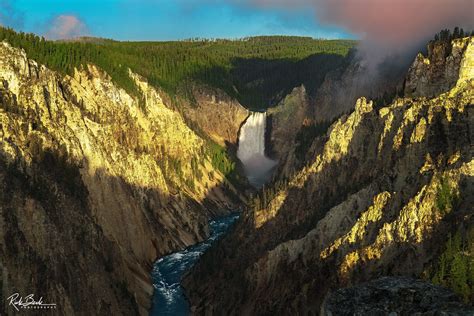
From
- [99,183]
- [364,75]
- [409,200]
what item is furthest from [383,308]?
[364,75]

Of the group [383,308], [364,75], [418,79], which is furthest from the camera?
[364,75]

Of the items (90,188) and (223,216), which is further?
Answer: (223,216)

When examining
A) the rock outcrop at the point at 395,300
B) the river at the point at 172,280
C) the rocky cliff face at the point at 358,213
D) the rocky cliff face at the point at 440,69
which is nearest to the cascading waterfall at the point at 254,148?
the river at the point at 172,280

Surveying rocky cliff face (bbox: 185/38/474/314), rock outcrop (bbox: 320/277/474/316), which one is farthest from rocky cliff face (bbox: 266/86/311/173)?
rock outcrop (bbox: 320/277/474/316)

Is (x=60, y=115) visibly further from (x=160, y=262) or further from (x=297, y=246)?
(x=297, y=246)
